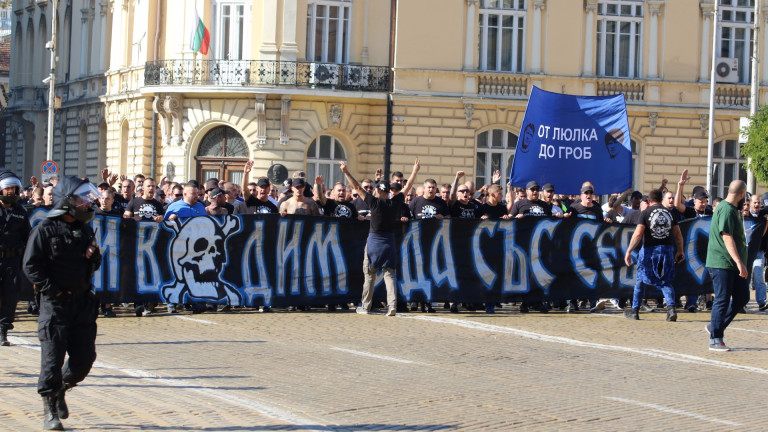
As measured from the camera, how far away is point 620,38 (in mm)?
36812

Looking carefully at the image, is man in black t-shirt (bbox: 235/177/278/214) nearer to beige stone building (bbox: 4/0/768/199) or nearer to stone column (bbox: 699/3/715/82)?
beige stone building (bbox: 4/0/768/199)

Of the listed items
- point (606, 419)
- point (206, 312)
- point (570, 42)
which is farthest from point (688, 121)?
point (606, 419)

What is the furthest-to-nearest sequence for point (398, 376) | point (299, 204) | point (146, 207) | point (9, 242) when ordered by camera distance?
point (299, 204) → point (146, 207) → point (9, 242) → point (398, 376)

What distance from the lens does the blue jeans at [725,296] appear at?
13141mm

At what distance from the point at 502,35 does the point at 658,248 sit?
20.7 meters

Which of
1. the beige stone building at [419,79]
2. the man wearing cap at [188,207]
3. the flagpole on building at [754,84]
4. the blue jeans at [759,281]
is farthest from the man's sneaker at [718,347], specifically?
the beige stone building at [419,79]

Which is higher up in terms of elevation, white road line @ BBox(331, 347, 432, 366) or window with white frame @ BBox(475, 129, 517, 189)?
window with white frame @ BBox(475, 129, 517, 189)

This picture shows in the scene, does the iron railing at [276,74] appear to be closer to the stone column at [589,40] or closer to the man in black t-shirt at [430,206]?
the stone column at [589,40]

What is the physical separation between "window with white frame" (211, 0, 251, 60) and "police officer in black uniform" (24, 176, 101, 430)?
88.7 ft

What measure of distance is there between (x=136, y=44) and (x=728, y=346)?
28262 millimetres

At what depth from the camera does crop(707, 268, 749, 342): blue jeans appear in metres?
13.1

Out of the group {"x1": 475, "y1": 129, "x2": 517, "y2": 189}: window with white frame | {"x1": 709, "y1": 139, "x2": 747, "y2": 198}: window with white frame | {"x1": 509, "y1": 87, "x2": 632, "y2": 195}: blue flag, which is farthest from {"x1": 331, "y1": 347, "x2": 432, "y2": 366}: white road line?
{"x1": 709, "y1": 139, "x2": 747, "y2": 198}: window with white frame

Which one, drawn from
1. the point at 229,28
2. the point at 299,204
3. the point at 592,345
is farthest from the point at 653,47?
the point at 592,345

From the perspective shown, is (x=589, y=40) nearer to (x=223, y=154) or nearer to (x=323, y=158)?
(x=323, y=158)
